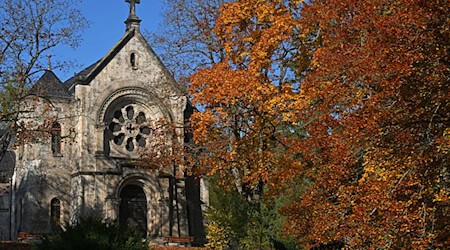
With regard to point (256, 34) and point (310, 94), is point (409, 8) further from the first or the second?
point (256, 34)

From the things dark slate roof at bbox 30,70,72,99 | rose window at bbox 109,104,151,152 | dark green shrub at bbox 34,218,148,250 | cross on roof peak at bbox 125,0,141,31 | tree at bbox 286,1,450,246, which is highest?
cross on roof peak at bbox 125,0,141,31

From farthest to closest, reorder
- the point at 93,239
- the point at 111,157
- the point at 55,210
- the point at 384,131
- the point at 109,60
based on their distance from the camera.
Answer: the point at 109,60, the point at 55,210, the point at 111,157, the point at 93,239, the point at 384,131

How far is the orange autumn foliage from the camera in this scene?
1495 centimetres

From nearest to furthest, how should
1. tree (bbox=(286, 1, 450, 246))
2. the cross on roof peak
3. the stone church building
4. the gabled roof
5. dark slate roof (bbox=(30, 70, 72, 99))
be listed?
tree (bbox=(286, 1, 450, 246))
the stone church building
the gabled roof
dark slate roof (bbox=(30, 70, 72, 99))
the cross on roof peak

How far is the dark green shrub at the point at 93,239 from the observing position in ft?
57.2

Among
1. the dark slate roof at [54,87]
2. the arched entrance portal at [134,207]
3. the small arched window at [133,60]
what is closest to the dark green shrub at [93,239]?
the arched entrance portal at [134,207]

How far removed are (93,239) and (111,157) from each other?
16.7 m

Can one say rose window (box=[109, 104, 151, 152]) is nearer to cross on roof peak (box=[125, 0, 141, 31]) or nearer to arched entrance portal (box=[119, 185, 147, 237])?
arched entrance portal (box=[119, 185, 147, 237])

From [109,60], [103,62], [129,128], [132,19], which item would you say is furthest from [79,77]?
[132,19]

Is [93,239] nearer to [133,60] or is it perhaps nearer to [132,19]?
[133,60]

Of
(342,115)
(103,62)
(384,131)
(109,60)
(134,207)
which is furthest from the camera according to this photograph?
(109,60)

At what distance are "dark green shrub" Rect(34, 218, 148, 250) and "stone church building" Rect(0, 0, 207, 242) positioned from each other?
1461 centimetres

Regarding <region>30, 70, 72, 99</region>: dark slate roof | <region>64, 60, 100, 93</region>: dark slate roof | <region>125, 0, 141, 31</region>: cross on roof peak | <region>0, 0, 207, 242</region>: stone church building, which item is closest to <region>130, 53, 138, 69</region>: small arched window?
<region>0, 0, 207, 242</region>: stone church building

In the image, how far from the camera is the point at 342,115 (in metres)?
19.2
